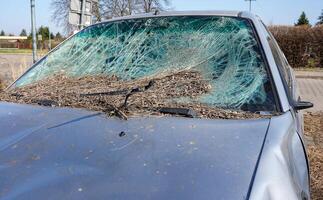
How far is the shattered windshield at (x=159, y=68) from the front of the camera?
7.40ft

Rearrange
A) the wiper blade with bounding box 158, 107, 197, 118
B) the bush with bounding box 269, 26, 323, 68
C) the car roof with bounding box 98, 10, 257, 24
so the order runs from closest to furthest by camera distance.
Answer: the wiper blade with bounding box 158, 107, 197, 118 → the car roof with bounding box 98, 10, 257, 24 → the bush with bounding box 269, 26, 323, 68

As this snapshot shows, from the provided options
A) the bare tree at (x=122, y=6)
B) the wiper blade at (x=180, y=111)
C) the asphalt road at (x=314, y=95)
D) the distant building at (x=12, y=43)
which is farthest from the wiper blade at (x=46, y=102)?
the distant building at (x=12, y=43)

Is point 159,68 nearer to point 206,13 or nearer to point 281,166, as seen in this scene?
point 206,13

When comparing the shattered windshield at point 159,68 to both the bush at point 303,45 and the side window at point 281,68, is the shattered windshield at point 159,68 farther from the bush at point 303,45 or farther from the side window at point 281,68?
the bush at point 303,45

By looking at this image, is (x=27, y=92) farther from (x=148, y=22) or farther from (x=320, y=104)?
(x=320, y=104)

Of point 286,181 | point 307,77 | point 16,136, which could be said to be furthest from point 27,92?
point 307,77

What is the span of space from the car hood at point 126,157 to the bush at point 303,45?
2262 cm

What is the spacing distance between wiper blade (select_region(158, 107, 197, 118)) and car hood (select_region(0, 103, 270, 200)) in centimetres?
6

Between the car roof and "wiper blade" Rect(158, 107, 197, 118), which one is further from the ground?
the car roof

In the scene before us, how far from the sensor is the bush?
2312 centimetres

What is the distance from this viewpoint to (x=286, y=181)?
1.51 m

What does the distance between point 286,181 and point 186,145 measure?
15.6 inches

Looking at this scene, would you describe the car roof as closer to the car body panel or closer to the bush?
the car body panel

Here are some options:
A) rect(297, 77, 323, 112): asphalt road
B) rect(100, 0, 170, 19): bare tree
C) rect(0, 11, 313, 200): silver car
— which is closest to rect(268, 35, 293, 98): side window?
rect(0, 11, 313, 200): silver car
